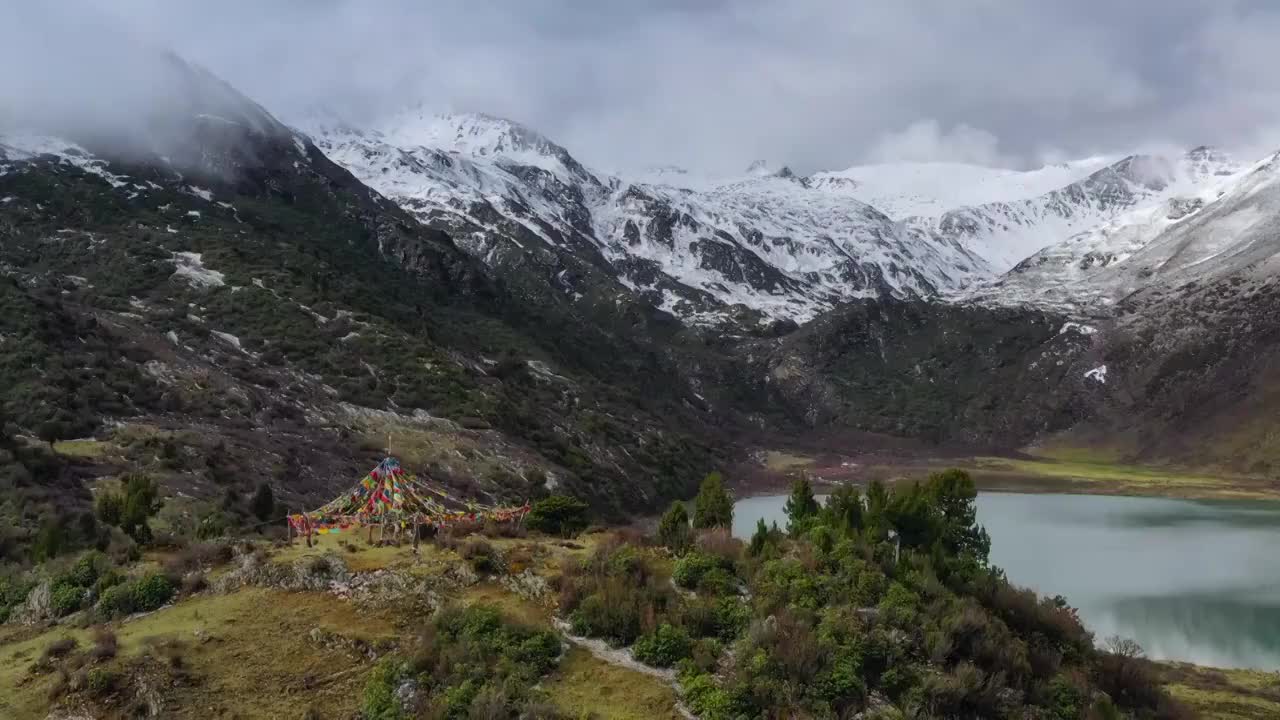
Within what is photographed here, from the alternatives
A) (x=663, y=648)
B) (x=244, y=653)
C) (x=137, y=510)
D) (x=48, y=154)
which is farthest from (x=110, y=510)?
(x=48, y=154)

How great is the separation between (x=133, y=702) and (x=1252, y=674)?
141ft

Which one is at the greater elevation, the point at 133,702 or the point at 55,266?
the point at 55,266

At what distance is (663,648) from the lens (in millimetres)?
17172

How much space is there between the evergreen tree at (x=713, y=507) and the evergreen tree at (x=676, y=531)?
18.6ft

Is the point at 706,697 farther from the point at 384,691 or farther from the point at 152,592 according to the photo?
the point at 152,592

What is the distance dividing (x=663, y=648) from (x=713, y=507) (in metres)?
18.0

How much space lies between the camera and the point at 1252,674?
123ft

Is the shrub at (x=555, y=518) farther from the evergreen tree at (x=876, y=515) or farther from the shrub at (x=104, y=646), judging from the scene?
the shrub at (x=104, y=646)

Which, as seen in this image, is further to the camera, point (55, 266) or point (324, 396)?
point (55, 266)

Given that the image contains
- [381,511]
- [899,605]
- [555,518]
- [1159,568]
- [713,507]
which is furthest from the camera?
[1159,568]

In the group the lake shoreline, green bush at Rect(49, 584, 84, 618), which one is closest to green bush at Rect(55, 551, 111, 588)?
green bush at Rect(49, 584, 84, 618)

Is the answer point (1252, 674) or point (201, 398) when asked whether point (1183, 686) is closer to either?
point (1252, 674)

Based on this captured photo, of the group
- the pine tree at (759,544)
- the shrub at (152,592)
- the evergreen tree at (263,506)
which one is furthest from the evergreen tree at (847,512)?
the evergreen tree at (263,506)

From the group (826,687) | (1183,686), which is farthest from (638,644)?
(1183,686)
